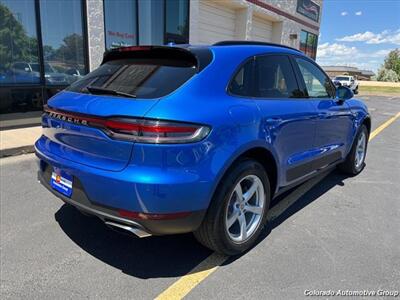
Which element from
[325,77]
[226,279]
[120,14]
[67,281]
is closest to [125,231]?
[67,281]

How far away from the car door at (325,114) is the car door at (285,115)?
7.3 inches

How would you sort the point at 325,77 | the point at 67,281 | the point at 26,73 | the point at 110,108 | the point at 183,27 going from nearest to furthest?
the point at 110,108 → the point at 67,281 → the point at 325,77 → the point at 26,73 → the point at 183,27

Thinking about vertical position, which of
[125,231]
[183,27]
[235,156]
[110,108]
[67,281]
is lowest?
[67,281]

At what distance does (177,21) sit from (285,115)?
31.8ft

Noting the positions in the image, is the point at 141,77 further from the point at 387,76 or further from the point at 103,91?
the point at 387,76

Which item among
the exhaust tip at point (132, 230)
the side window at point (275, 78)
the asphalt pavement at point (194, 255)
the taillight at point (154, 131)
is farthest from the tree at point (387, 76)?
the exhaust tip at point (132, 230)

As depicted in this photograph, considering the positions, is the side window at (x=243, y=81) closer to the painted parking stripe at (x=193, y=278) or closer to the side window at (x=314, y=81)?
the side window at (x=314, y=81)

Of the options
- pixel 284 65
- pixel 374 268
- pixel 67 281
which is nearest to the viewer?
pixel 67 281

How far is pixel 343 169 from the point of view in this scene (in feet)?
18.4

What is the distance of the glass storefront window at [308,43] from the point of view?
71.1ft

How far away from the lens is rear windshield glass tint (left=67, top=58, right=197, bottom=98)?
2691mm

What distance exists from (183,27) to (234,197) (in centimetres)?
1036

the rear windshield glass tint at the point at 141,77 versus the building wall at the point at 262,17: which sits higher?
the building wall at the point at 262,17

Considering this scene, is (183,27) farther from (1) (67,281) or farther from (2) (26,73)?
(1) (67,281)
